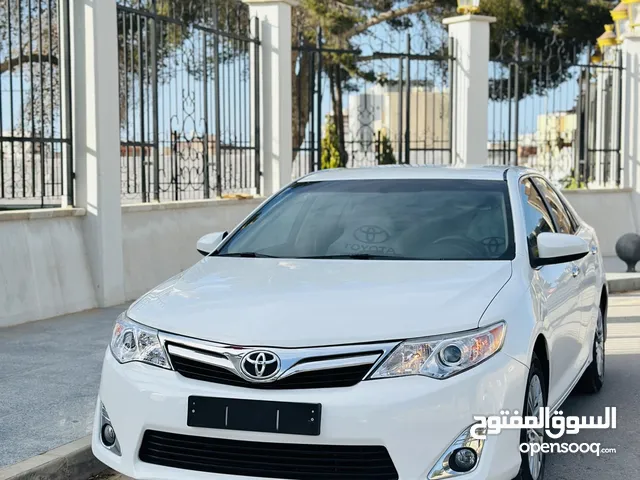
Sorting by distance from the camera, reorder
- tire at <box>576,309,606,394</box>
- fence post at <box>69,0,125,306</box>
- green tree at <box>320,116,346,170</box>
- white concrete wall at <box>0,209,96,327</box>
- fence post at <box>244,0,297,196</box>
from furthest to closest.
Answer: green tree at <box>320,116,346,170</box> → fence post at <box>244,0,297,196</box> → fence post at <box>69,0,125,306</box> → white concrete wall at <box>0,209,96,327</box> → tire at <box>576,309,606,394</box>

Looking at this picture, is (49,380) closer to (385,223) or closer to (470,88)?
(385,223)

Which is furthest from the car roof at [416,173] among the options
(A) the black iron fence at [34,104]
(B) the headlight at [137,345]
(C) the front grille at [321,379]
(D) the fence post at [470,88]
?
(D) the fence post at [470,88]

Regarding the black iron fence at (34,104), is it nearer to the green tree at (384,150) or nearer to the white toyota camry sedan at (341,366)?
the white toyota camry sedan at (341,366)

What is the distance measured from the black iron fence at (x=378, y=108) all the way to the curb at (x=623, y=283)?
353 centimetres

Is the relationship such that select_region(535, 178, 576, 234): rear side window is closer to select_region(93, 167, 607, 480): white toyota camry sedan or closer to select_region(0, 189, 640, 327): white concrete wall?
select_region(93, 167, 607, 480): white toyota camry sedan

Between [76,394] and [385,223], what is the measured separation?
2356 mm

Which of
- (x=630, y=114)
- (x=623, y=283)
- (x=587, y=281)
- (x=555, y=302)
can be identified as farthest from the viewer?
(x=630, y=114)

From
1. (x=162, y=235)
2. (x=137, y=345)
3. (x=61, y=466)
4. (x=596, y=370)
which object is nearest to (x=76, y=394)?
(x=61, y=466)

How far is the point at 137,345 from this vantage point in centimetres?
385

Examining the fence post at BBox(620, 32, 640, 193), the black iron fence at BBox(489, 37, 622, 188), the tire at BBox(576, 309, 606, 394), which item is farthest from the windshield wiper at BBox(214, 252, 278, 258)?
the fence post at BBox(620, 32, 640, 193)

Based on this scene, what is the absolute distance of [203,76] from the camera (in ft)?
37.3

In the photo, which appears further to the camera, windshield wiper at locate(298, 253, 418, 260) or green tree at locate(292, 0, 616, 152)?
green tree at locate(292, 0, 616, 152)

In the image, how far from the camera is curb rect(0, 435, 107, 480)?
425cm

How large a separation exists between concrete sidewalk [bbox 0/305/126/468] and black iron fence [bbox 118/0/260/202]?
2.26 metres
